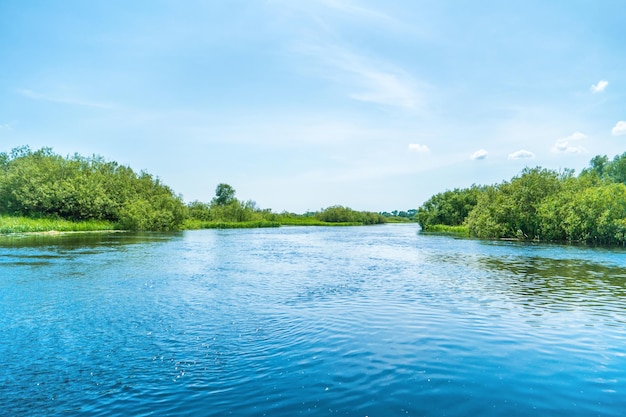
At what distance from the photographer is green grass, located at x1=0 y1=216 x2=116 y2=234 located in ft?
209

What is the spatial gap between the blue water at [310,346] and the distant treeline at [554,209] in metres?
31.3

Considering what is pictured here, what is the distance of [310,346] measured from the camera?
1052cm

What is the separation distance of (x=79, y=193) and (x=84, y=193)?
157 cm

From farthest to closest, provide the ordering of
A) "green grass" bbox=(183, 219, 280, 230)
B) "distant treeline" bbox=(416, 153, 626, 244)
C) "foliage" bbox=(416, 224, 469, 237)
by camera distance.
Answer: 1. "green grass" bbox=(183, 219, 280, 230)
2. "foliage" bbox=(416, 224, 469, 237)
3. "distant treeline" bbox=(416, 153, 626, 244)

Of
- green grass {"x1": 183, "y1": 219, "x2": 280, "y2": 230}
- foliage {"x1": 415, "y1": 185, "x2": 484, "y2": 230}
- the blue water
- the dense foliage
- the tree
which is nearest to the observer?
the blue water

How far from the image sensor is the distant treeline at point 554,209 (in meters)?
46.9

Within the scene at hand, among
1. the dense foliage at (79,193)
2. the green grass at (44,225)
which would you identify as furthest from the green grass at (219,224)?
the green grass at (44,225)

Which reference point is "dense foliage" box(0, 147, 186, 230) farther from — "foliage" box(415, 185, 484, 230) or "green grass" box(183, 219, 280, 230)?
"foliage" box(415, 185, 484, 230)

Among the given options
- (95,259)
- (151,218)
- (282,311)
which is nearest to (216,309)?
(282,311)

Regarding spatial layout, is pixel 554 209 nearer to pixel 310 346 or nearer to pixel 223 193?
pixel 310 346

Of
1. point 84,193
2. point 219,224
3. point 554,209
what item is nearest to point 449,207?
point 554,209

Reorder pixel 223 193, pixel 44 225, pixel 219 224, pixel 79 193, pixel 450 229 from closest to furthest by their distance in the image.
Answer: pixel 44 225 → pixel 79 193 → pixel 450 229 → pixel 219 224 → pixel 223 193

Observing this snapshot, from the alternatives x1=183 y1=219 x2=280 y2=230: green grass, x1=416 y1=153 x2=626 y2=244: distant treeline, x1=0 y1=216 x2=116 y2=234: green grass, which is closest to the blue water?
x1=416 y1=153 x2=626 y2=244: distant treeline

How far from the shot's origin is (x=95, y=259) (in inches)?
1148
